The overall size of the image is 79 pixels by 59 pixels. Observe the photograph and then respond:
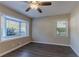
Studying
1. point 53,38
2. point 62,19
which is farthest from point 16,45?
point 62,19

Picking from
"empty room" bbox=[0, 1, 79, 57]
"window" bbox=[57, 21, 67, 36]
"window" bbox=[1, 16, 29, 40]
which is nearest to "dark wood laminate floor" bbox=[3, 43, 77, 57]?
"empty room" bbox=[0, 1, 79, 57]

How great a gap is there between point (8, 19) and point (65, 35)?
286 centimetres

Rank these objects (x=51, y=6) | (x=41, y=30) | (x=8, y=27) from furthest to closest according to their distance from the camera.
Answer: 1. (x=41, y=30)
2. (x=8, y=27)
3. (x=51, y=6)

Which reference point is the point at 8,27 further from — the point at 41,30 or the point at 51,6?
the point at 41,30

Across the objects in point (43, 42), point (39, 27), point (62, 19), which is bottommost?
point (43, 42)

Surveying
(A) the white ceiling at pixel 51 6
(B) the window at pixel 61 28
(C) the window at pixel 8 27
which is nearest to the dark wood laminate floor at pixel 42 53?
(C) the window at pixel 8 27

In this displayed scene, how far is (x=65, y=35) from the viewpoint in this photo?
5.28m

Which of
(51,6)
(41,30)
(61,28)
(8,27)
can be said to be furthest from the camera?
(41,30)

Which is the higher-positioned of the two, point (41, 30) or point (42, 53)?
point (41, 30)

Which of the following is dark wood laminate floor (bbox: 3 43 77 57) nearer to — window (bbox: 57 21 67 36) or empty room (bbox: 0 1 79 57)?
empty room (bbox: 0 1 79 57)

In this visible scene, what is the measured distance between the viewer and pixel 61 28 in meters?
5.45

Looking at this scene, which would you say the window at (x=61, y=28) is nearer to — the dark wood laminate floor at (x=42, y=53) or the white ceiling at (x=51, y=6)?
the white ceiling at (x=51, y=6)

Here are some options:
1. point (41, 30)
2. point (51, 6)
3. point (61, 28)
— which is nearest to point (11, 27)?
point (51, 6)

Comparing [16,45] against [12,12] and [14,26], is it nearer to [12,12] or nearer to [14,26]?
[14,26]
